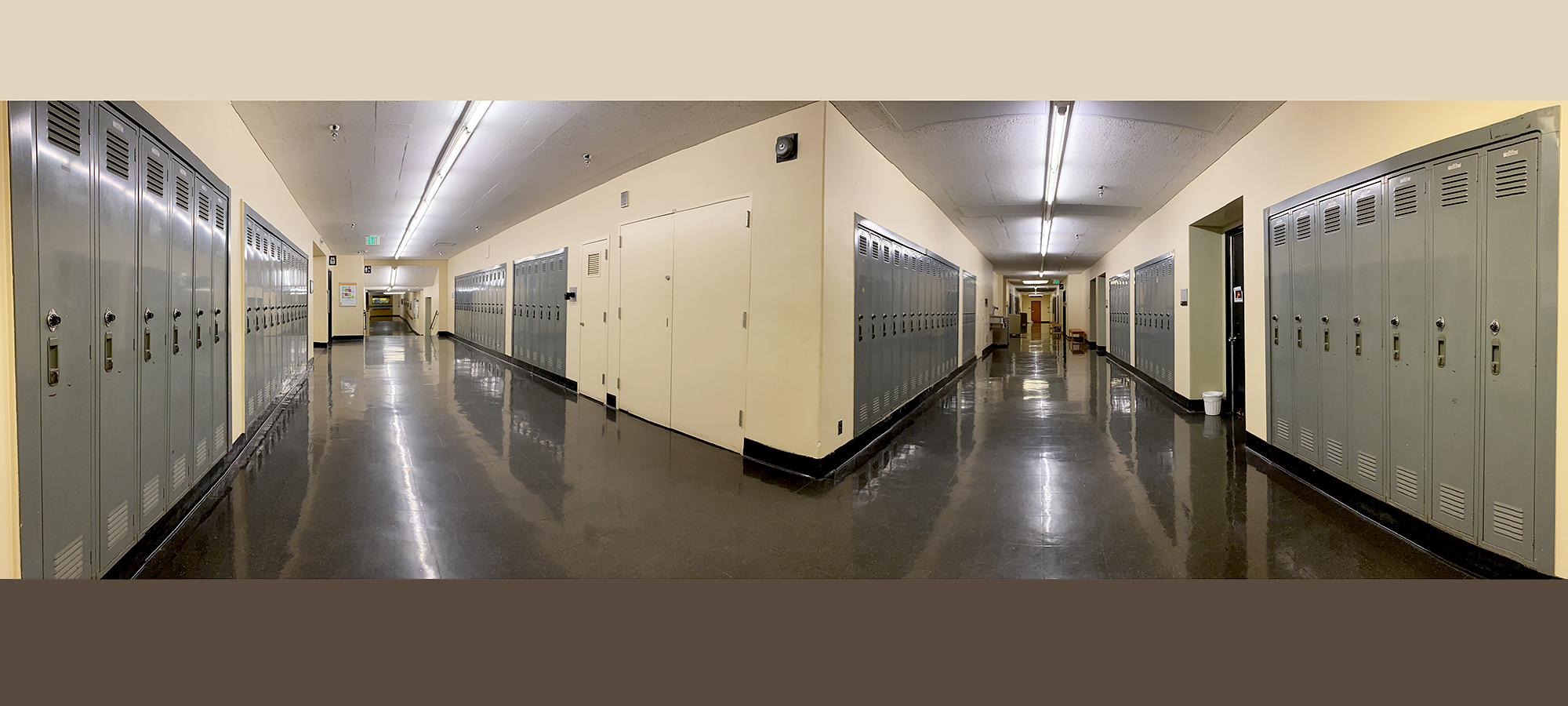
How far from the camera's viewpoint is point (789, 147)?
3.90 meters

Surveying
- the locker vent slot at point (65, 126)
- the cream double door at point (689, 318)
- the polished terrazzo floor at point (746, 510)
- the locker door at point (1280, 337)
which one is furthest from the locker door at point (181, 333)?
the locker door at point (1280, 337)

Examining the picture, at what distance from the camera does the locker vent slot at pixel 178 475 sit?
284 centimetres

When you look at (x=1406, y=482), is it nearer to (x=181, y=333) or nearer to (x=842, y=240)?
(x=842, y=240)

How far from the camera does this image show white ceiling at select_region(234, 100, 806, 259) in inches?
168

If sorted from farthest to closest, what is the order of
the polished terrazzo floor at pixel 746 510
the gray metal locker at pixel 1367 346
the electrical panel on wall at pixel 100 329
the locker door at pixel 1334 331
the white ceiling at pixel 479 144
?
the white ceiling at pixel 479 144, the locker door at pixel 1334 331, the gray metal locker at pixel 1367 346, the polished terrazzo floor at pixel 746 510, the electrical panel on wall at pixel 100 329

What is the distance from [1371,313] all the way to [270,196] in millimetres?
8648

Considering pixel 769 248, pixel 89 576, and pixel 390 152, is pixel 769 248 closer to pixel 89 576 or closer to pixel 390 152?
pixel 89 576

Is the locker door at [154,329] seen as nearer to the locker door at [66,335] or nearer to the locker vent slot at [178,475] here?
the locker vent slot at [178,475]

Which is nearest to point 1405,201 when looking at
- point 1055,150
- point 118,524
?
point 1055,150

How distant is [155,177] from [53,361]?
1.25m

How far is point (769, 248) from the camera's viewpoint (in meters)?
4.06

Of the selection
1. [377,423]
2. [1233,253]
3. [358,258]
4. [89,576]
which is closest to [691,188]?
[377,423]

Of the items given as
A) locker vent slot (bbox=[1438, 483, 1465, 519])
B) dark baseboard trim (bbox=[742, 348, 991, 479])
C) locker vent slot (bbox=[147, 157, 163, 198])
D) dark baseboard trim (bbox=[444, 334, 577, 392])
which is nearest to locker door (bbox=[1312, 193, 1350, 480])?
locker vent slot (bbox=[1438, 483, 1465, 519])

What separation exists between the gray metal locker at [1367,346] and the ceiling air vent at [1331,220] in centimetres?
13
